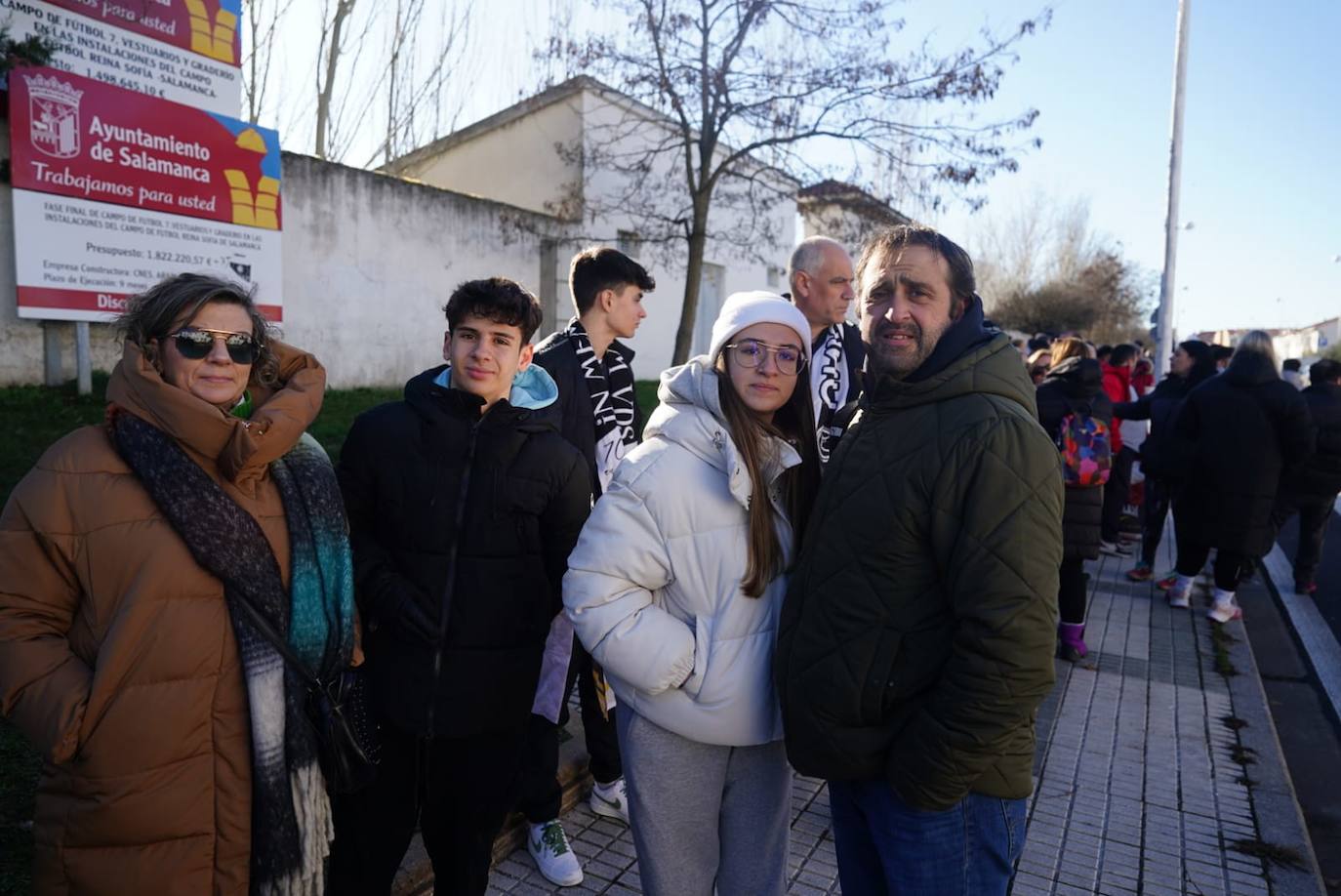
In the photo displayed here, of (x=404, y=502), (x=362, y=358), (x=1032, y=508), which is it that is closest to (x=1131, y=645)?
(x=1032, y=508)

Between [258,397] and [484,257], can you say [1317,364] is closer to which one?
[258,397]

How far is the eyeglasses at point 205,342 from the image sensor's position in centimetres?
194

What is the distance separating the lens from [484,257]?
13.5 m

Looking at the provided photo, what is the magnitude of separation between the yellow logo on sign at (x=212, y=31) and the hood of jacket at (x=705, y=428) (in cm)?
810

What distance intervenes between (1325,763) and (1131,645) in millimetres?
1512

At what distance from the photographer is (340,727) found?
206 cm

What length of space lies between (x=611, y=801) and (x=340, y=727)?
5.69 feet

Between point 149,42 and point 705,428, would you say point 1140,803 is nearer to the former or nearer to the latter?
point 705,428

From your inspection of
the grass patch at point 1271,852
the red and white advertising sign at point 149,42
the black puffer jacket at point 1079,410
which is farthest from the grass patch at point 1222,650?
the red and white advertising sign at point 149,42

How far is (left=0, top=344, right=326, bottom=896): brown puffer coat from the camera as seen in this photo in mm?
1726

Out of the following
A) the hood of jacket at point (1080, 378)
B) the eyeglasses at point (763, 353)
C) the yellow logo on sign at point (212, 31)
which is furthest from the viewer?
the yellow logo on sign at point (212, 31)

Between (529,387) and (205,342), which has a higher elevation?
(205,342)

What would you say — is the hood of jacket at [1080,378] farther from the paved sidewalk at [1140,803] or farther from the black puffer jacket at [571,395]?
the black puffer jacket at [571,395]

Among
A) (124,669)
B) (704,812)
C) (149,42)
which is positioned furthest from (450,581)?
(149,42)
